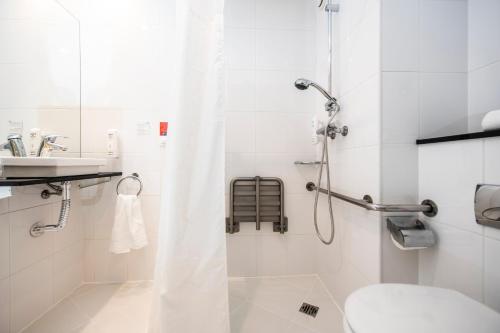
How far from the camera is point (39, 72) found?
134 cm

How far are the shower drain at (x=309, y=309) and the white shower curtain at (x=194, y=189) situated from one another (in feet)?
1.84

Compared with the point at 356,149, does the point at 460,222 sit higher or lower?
lower

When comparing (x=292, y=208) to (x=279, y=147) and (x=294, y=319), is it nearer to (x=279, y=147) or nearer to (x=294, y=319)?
(x=279, y=147)

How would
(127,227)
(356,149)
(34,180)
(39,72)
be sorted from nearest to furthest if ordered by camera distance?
(34,180) → (356,149) → (39,72) → (127,227)

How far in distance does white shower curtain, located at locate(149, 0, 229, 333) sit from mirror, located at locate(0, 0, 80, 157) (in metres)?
1.04

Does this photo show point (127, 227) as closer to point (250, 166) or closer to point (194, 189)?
point (194, 189)

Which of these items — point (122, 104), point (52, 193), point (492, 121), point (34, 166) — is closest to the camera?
point (492, 121)

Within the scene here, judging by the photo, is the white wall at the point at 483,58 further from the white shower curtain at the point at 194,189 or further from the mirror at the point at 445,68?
the white shower curtain at the point at 194,189

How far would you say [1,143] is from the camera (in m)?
1.12

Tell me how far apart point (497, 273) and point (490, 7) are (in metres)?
1.00

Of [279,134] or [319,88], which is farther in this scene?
[279,134]

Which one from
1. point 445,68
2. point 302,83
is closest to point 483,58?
point 445,68

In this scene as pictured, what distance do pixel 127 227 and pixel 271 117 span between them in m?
1.32

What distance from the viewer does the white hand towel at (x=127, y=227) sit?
143 cm
